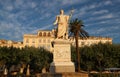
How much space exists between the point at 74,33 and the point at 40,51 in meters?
20.4

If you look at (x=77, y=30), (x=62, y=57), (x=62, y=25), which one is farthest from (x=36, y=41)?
(x=62, y=57)

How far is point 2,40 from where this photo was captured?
424 ft

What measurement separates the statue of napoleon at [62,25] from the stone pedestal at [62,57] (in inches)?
38.6

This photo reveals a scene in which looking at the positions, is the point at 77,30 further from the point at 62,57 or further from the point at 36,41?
the point at 36,41

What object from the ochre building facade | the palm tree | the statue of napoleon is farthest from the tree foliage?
the ochre building facade

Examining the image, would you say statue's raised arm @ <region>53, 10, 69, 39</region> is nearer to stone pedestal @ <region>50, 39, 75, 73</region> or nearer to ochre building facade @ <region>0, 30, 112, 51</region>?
stone pedestal @ <region>50, 39, 75, 73</region>

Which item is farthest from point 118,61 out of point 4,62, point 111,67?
point 4,62

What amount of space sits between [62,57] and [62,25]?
9.81 ft

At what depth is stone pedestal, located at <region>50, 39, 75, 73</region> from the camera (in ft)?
71.2

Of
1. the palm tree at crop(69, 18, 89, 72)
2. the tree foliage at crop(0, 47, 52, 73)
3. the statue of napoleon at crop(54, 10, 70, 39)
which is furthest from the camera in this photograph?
the tree foliage at crop(0, 47, 52, 73)

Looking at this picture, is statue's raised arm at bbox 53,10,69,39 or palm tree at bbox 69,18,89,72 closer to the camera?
statue's raised arm at bbox 53,10,69,39

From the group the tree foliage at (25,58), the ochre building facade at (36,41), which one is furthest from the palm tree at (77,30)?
the ochre building facade at (36,41)

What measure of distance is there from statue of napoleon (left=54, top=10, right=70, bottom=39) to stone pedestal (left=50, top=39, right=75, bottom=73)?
98 centimetres

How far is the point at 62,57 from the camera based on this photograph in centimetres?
2202
